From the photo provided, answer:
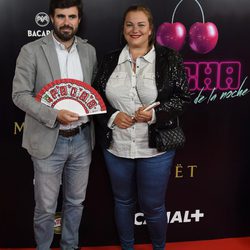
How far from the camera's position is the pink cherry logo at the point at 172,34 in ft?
8.35

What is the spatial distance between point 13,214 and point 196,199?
1.31m

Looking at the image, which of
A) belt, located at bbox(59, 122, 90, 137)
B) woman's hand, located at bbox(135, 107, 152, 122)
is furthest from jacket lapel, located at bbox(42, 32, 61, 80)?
woman's hand, located at bbox(135, 107, 152, 122)

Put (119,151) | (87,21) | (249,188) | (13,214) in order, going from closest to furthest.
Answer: (119,151), (87,21), (13,214), (249,188)

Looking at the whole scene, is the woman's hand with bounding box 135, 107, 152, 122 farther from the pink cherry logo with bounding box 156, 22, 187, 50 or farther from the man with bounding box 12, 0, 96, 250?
the pink cherry logo with bounding box 156, 22, 187, 50

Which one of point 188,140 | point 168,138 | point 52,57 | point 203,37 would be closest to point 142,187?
point 168,138

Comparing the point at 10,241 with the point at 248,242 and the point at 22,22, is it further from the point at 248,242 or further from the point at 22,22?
the point at 248,242

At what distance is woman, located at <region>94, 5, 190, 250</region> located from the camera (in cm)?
217

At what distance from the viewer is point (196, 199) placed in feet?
9.55

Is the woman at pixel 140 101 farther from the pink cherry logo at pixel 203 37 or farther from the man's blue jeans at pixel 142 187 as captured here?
the pink cherry logo at pixel 203 37

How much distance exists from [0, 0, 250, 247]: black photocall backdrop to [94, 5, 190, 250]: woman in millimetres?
363

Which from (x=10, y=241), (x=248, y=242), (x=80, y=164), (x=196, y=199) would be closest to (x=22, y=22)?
(x=80, y=164)

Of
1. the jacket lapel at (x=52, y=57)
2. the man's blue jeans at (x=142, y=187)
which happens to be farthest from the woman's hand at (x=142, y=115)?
the jacket lapel at (x=52, y=57)

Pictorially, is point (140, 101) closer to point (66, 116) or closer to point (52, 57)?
point (66, 116)

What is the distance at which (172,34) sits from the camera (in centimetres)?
255
